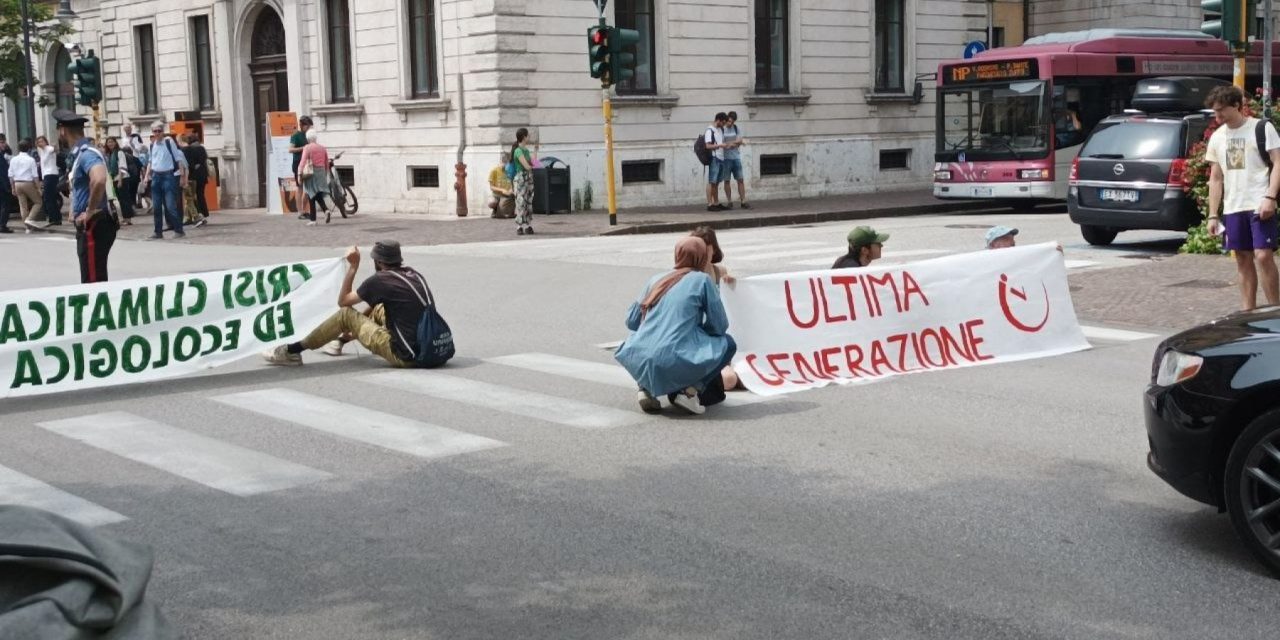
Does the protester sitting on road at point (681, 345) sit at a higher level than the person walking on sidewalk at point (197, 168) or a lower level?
lower

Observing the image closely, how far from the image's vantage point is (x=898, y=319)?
35.1 feet

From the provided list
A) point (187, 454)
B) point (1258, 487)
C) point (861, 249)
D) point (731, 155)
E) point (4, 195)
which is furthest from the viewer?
point (4, 195)

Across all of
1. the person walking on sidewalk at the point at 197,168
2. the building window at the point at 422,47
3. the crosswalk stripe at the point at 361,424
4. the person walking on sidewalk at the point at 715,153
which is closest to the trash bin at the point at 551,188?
the person walking on sidewalk at the point at 715,153

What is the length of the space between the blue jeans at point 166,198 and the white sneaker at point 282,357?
50.8ft

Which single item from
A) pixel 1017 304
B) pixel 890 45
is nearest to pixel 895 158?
pixel 890 45

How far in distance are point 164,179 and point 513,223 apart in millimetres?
5812

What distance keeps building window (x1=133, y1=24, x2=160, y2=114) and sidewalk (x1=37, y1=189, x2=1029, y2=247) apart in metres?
8.14

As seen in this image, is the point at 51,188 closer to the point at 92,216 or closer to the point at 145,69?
the point at 145,69

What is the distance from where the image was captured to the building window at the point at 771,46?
31.7m

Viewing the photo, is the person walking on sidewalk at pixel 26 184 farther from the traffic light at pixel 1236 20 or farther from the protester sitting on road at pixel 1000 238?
the protester sitting on road at pixel 1000 238

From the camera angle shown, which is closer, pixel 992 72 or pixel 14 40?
pixel 992 72

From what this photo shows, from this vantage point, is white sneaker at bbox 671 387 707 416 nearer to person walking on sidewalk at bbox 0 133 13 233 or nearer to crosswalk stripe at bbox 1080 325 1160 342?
crosswalk stripe at bbox 1080 325 1160 342

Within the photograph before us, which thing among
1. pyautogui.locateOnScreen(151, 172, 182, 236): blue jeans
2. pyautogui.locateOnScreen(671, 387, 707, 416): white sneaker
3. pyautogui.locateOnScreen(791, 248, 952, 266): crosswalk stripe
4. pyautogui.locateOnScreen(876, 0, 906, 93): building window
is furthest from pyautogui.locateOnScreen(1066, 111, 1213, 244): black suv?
pyautogui.locateOnScreen(876, 0, 906, 93): building window

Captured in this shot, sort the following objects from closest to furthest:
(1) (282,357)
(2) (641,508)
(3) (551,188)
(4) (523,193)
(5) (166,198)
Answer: (2) (641,508)
(1) (282,357)
(4) (523,193)
(5) (166,198)
(3) (551,188)
